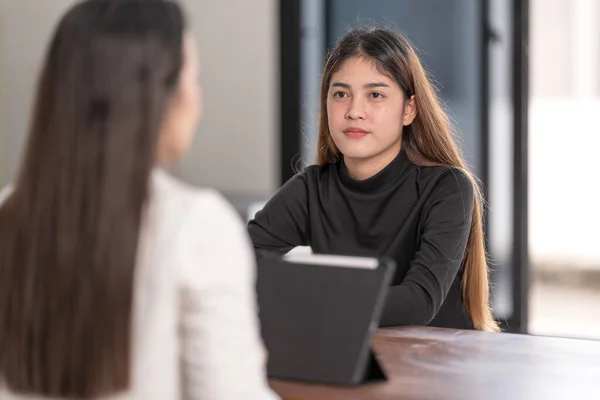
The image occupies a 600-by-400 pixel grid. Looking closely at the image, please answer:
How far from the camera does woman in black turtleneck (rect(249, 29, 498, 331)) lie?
75.1 inches

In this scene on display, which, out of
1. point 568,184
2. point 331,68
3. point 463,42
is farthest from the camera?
point 568,184

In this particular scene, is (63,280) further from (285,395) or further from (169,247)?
(285,395)

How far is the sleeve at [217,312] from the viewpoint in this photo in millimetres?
946

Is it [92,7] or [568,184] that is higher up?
[92,7]

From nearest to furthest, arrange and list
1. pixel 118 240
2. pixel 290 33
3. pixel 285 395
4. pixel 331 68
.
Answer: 1. pixel 118 240
2. pixel 285 395
3. pixel 331 68
4. pixel 290 33

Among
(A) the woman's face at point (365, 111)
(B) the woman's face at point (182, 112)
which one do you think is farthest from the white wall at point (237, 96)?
(B) the woman's face at point (182, 112)

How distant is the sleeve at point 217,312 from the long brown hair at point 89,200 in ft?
0.20

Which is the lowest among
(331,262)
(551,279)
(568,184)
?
(551,279)

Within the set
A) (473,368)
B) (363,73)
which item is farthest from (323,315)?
(363,73)

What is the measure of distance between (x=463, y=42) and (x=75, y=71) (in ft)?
9.98

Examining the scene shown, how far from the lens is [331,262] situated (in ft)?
4.15

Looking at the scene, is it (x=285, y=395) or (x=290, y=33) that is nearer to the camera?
(x=285, y=395)

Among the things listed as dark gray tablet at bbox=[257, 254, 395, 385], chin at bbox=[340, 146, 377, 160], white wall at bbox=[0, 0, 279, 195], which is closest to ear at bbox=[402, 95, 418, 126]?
chin at bbox=[340, 146, 377, 160]

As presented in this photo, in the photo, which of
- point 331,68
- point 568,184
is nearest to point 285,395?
point 331,68
